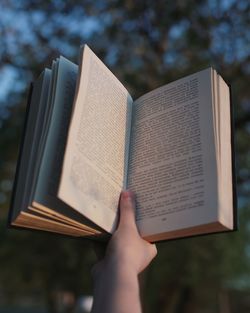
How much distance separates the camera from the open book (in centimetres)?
107

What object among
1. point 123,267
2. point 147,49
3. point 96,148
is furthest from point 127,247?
point 147,49

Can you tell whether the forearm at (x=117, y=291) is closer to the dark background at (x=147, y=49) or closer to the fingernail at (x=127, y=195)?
the fingernail at (x=127, y=195)

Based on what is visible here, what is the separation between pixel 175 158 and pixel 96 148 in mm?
194

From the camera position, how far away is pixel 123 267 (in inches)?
41.2

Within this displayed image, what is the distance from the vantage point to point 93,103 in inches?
46.8

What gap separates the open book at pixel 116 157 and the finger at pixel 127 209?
15mm

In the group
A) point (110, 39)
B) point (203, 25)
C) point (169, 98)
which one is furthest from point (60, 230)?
point (110, 39)

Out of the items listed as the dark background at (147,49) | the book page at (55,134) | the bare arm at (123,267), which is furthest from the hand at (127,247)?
the dark background at (147,49)

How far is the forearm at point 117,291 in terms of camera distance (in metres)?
0.97

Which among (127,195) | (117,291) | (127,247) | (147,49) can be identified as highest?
(147,49)

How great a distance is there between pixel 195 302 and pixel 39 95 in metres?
12.2

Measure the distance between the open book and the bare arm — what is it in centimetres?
2

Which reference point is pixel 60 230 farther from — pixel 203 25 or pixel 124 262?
pixel 203 25

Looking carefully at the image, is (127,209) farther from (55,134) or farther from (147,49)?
(147,49)
